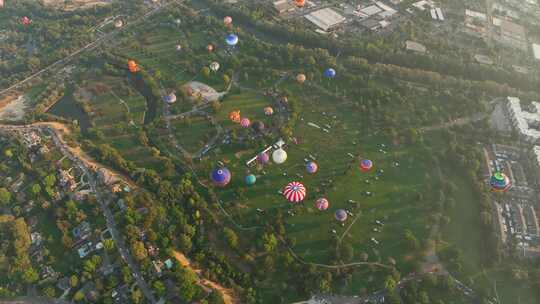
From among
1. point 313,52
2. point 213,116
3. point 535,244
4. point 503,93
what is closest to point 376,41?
point 313,52

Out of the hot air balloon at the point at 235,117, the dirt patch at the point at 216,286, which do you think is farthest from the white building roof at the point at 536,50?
the dirt patch at the point at 216,286

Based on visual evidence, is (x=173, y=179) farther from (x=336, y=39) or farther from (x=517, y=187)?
(x=517, y=187)

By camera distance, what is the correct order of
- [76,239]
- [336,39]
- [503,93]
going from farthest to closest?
[336,39], [503,93], [76,239]

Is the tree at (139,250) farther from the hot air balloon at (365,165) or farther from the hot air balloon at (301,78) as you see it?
the hot air balloon at (301,78)

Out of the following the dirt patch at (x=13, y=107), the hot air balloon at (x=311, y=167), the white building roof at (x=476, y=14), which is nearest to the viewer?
the hot air balloon at (x=311, y=167)

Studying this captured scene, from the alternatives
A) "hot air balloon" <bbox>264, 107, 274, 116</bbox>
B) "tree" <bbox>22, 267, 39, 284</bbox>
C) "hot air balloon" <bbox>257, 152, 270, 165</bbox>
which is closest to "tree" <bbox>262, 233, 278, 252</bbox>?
"hot air balloon" <bbox>257, 152, 270, 165</bbox>

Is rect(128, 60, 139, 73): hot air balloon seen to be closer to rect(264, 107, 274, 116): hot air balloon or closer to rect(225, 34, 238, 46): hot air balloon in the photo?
rect(225, 34, 238, 46): hot air balloon

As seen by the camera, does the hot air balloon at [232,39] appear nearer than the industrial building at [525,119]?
No
